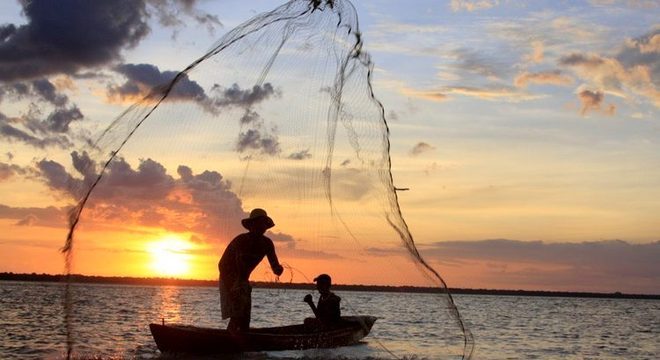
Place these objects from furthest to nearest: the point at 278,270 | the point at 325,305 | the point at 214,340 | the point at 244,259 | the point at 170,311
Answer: the point at 170,311 < the point at 325,305 < the point at 214,340 < the point at 244,259 < the point at 278,270

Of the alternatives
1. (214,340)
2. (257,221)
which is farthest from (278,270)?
(214,340)

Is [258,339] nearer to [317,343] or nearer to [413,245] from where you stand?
[317,343]

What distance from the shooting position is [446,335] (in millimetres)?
30672

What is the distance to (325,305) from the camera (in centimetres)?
1756

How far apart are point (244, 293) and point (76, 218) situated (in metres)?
3.44

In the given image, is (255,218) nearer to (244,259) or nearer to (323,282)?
(244,259)

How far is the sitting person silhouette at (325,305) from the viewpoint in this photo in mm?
16750

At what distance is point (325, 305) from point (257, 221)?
17.6 feet

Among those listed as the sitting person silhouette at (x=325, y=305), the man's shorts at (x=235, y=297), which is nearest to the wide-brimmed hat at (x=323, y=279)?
the sitting person silhouette at (x=325, y=305)

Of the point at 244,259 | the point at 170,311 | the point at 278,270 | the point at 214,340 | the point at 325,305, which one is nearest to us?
the point at 278,270

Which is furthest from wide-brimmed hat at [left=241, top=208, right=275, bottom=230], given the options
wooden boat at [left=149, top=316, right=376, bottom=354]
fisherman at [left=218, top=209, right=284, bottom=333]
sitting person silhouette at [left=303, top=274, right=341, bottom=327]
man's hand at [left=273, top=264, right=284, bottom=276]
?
sitting person silhouette at [left=303, top=274, right=341, bottom=327]

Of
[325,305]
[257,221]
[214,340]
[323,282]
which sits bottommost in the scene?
[214,340]

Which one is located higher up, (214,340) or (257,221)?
(257,221)

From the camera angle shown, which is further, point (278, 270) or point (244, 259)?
point (244, 259)
